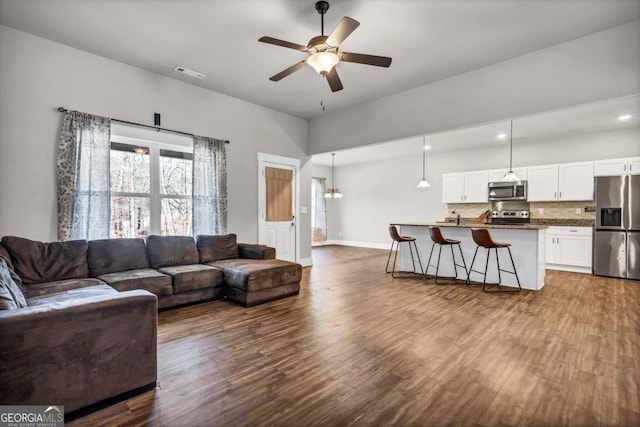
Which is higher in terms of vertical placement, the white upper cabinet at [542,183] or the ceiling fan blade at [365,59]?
the ceiling fan blade at [365,59]

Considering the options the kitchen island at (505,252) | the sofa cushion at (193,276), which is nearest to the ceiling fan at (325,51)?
the sofa cushion at (193,276)

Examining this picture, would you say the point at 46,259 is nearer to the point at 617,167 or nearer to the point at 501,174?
the point at 501,174

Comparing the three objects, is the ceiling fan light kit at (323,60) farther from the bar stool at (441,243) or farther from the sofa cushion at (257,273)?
the bar stool at (441,243)

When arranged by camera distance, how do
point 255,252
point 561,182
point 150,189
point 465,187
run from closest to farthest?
1. point 150,189
2. point 255,252
3. point 561,182
4. point 465,187

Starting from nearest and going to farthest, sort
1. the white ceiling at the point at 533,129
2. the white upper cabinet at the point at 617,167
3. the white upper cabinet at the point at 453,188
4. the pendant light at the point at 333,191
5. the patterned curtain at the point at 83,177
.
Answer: the patterned curtain at the point at 83,177 → the white ceiling at the point at 533,129 → the white upper cabinet at the point at 617,167 → the white upper cabinet at the point at 453,188 → the pendant light at the point at 333,191

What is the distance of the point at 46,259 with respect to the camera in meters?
3.21

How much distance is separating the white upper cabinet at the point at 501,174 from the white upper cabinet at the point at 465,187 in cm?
11

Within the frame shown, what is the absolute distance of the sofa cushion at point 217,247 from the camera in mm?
4449

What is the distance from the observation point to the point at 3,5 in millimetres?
2969

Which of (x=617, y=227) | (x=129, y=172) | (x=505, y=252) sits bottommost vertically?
(x=505, y=252)

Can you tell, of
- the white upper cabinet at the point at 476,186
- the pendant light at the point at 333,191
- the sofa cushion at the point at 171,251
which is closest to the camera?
the sofa cushion at the point at 171,251

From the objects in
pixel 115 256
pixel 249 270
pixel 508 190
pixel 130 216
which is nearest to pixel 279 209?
pixel 249 270

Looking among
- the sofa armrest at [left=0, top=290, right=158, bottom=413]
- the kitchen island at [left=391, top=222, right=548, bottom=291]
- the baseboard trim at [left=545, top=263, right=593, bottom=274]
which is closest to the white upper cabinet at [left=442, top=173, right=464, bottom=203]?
the baseboard trim at [left=545, top=263, right=593, bottom=274]

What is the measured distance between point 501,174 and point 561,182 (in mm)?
1137
